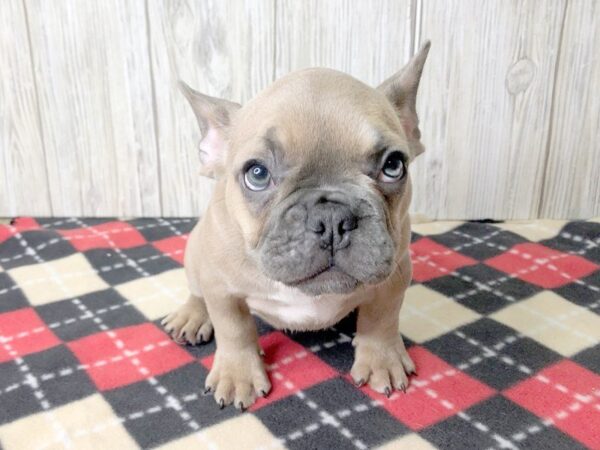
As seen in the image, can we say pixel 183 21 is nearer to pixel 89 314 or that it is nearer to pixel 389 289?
pixel 89 314

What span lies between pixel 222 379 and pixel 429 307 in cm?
91

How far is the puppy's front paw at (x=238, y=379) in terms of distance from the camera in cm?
204

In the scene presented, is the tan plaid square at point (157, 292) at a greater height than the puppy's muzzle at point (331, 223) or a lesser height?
lesser

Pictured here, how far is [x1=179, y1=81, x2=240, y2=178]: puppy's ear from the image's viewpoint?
2.10 m

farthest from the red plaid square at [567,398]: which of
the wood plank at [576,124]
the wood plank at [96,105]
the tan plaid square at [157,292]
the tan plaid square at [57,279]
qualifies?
the wood plank at [96,105]

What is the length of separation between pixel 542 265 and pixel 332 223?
1628 millimetres

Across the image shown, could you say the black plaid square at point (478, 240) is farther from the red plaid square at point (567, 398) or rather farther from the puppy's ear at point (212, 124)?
the puppy's ear at point (212, 124)

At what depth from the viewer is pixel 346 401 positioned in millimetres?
2051

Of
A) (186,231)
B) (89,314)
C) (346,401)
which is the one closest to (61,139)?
(186,231)

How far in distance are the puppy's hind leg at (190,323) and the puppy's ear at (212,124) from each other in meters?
0.55

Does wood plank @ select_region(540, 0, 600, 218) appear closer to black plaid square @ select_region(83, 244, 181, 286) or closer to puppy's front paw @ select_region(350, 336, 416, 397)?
puppy's front paw @ select_region(350, 336, 416, 397)

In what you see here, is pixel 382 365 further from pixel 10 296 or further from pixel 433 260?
pixel 10 296

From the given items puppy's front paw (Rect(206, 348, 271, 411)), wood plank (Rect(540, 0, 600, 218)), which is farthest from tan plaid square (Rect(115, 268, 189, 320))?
wood plank (Rect(540, 0, 600, 218))

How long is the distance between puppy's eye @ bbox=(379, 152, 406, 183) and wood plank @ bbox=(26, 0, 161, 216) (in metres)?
1.78
